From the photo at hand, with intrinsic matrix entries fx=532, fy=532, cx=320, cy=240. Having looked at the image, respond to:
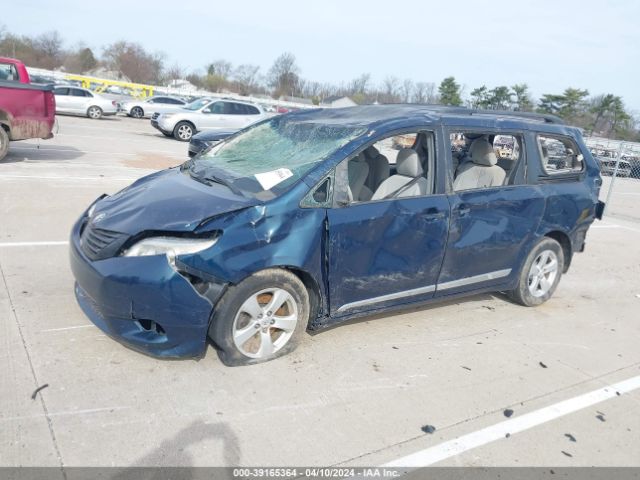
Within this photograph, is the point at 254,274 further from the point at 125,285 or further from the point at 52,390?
the point at 52,390

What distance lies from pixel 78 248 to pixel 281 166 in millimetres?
1526

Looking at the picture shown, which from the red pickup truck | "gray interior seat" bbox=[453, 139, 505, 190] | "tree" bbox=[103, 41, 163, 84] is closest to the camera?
"gray interior seat" bbox=[453, 139, 505, 190]

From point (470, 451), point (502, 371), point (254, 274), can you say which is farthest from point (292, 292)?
point (502, 371)

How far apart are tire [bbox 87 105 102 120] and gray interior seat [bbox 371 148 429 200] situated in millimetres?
22244

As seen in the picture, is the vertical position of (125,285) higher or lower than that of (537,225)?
lower

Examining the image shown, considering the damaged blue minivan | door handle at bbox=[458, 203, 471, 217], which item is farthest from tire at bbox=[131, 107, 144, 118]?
door handle at bbox=[458, 203, 471, 217]

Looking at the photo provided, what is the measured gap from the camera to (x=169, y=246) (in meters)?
3.27

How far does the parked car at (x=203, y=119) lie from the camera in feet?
60.3

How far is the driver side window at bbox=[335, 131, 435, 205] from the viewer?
414 centimetres

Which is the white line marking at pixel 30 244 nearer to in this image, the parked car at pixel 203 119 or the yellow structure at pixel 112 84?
the parked car at pixel 203 119

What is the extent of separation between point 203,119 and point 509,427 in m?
17.0

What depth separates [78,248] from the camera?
3.62m

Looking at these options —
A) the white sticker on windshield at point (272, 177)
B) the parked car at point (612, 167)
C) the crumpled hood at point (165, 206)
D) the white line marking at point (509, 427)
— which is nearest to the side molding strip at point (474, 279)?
the white line marking at point (509, 427)

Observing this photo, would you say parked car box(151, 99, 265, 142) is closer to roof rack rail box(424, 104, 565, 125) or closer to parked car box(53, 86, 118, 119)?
parked car box(53, 86, 118, 119)
